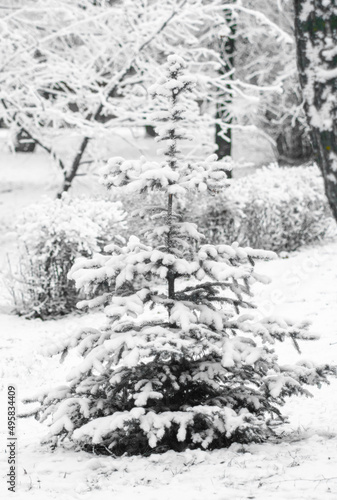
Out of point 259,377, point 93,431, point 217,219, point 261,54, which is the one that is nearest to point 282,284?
point 217,219

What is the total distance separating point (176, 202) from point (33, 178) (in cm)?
1250

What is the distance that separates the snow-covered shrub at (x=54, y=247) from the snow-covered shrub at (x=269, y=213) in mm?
2523

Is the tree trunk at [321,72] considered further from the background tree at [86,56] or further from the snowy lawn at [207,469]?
the background tree at [86,56]

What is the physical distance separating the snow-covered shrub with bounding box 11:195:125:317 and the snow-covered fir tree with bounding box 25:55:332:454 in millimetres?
4564

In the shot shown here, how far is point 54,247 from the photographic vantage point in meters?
9.05

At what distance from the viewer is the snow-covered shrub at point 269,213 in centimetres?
1154

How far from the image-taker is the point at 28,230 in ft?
29.8

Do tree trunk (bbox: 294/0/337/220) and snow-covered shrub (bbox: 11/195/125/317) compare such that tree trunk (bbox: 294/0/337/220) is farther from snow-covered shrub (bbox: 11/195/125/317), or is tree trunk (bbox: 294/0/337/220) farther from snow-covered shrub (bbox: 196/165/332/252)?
snow-covered shrub (bbox: 196/165/332/252)

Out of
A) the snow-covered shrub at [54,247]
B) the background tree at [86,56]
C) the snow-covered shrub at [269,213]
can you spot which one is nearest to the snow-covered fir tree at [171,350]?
the snow-covered shrub at [54,247]

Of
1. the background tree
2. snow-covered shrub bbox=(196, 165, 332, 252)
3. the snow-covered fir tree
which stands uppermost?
the background tree

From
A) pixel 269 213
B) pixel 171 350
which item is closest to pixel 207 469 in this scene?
pixel 171 350

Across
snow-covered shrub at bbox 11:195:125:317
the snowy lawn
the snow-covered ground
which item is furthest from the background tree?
the snowy lawn

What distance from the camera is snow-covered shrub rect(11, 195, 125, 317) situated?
9.02 meters

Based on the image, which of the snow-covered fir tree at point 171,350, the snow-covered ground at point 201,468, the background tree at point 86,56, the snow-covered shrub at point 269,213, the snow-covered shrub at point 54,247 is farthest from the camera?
the snow-covered shrub at point 269,213
